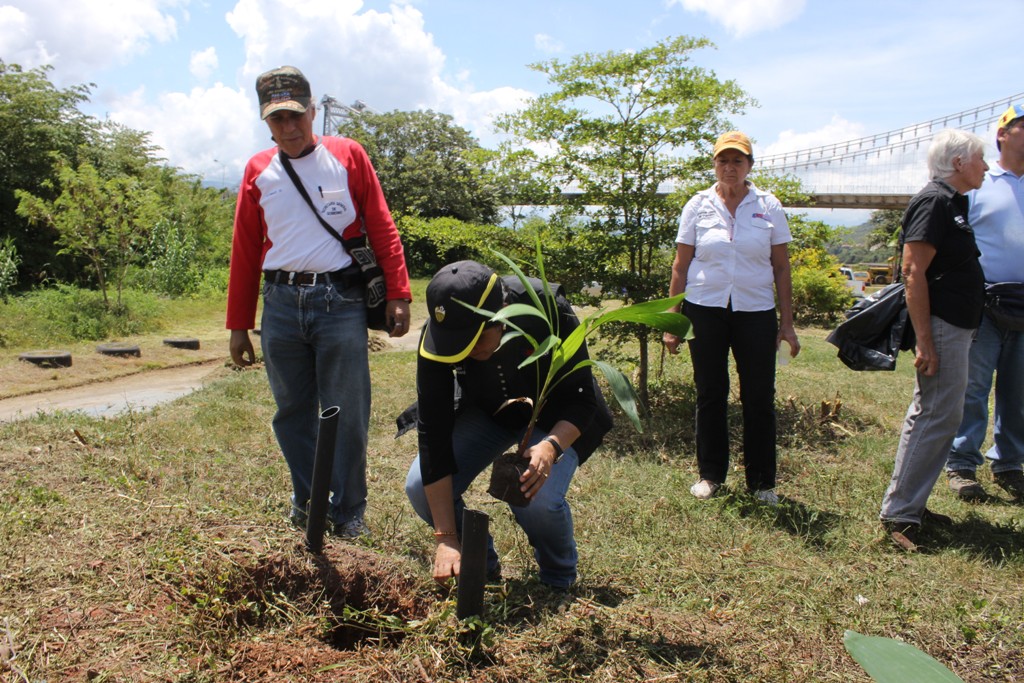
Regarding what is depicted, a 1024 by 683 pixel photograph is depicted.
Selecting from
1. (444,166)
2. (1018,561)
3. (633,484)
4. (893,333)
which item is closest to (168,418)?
(633,484)

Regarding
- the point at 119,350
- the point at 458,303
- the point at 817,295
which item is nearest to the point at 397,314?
the point at 458,303

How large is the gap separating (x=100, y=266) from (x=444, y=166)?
856 inches

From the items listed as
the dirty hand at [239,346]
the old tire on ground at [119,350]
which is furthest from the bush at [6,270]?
the dirty hand at [239,346]

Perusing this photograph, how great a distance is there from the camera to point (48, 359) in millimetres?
8078

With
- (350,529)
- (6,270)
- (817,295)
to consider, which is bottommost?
(817,295)

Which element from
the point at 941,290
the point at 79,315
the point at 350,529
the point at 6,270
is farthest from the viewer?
the point at 6,270

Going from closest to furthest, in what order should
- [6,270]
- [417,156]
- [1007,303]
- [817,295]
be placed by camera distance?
[1007,303]
[6,270]
[817,295]
[417,156]

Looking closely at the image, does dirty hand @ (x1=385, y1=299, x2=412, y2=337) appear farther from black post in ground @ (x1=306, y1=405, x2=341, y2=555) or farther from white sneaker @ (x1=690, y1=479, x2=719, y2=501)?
white sneaker @ (x1=690, y1=479, x2=719, y2=501)

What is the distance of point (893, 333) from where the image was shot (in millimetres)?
3840

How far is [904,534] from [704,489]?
3.21 feet

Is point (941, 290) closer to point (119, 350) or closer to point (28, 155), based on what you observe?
point (119, 350)

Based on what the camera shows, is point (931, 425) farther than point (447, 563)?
Yes

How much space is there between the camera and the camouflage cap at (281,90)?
10.5ft

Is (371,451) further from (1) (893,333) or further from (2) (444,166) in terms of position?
(2) (444,166)
